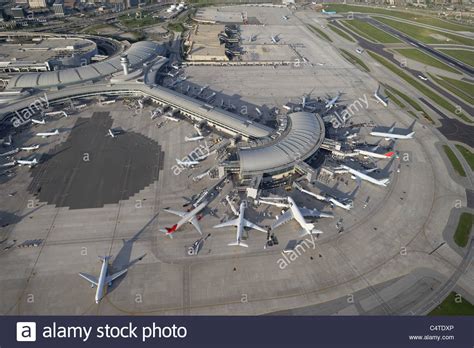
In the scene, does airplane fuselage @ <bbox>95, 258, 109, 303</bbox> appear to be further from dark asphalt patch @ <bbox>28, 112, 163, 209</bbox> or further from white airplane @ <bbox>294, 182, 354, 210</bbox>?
white airplane @ <bbox>294, 182, 354, 210</bbox>

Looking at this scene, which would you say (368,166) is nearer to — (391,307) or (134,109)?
(391,307)

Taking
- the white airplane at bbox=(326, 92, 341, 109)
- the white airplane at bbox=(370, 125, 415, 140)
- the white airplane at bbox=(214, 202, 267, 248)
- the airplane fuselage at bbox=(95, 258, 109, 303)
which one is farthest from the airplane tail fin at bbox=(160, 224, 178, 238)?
the white airplane at bbox=(326, 92, 341, 109)

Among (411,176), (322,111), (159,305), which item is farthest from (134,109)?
(411,176)

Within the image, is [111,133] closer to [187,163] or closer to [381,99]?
[187,163]

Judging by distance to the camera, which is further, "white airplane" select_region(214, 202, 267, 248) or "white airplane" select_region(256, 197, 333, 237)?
"white airplane" select_region(256, 197, 333, 237)

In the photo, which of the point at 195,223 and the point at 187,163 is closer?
the point at 195,223

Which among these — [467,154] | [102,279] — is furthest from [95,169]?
[467,154]
